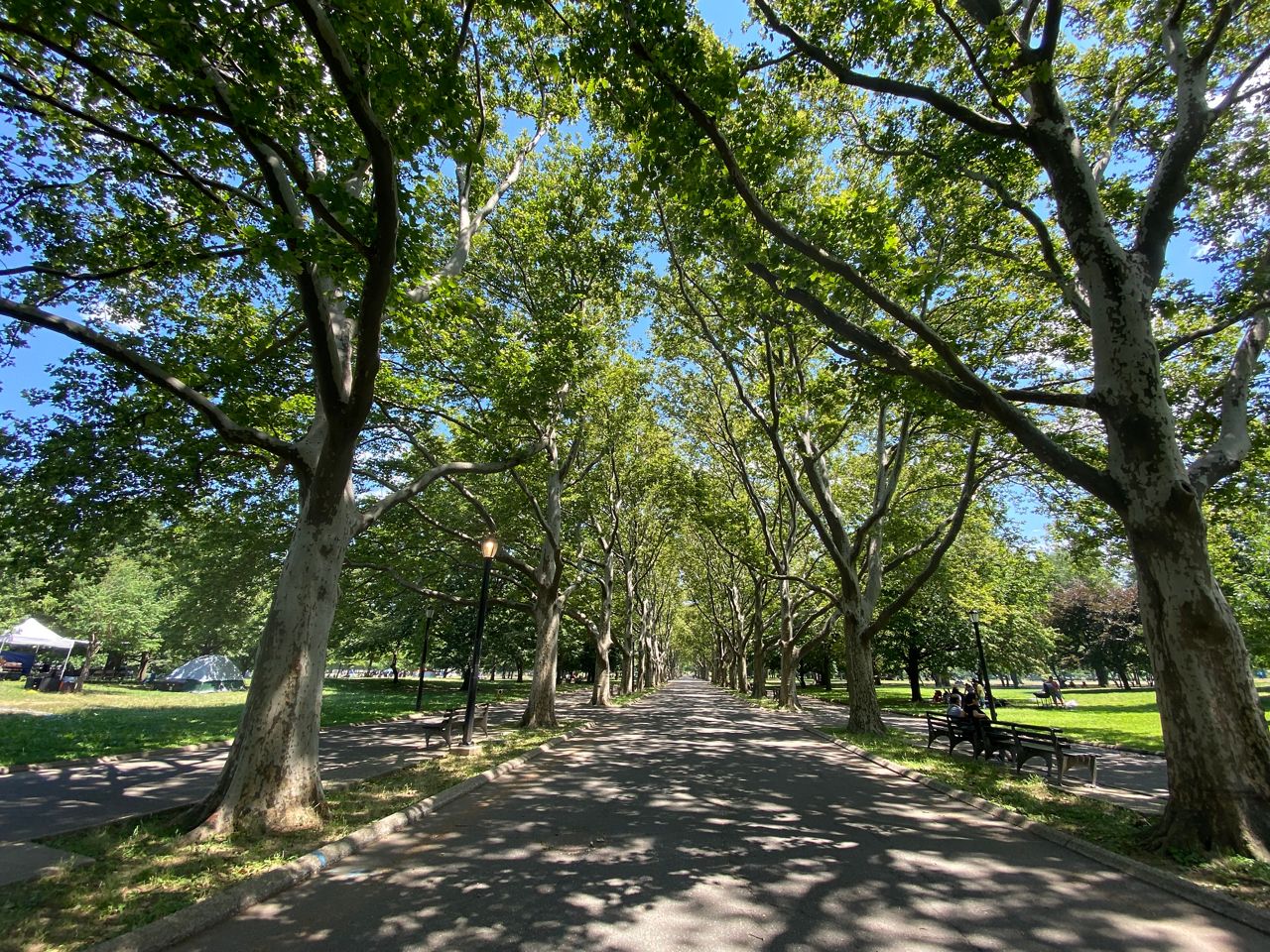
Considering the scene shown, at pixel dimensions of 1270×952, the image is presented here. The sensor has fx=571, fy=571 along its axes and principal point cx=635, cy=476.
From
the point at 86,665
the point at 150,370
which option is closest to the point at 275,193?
the point at 150,370

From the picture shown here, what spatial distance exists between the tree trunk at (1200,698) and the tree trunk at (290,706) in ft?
28.9

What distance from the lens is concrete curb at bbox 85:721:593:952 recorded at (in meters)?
3.57

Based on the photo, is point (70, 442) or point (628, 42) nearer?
point (628, 42)

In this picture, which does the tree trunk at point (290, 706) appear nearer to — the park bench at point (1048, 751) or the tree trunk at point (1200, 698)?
the tree trunk at point (1200, 698)

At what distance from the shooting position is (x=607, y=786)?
29.1ft

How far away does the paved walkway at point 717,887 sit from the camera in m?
3.86

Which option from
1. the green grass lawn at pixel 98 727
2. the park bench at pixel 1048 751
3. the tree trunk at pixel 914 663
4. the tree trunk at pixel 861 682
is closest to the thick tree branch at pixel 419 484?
the green grass lawn at pixel 98 727

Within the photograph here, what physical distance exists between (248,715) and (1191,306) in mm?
15272

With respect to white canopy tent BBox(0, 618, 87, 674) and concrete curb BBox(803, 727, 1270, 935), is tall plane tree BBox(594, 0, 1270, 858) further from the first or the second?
white canopy tent BBox(0, 618, 87, 674)

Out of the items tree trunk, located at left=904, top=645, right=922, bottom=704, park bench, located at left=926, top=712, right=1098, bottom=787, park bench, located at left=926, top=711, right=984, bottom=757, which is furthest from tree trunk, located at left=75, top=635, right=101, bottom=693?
tree trunk, located at left=904, top=645, right=922, bottom=704

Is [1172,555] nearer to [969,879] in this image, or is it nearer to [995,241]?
[969,879]

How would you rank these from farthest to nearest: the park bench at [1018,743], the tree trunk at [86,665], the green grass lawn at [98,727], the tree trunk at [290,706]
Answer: the tree trunk at [86,665]
the green grass lawn at [98,727]
the park bench at [1018,743]
the tree trunk at [290,706]

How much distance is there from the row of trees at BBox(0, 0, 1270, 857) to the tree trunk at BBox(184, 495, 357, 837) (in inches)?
1.3

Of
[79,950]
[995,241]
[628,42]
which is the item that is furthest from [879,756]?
[628,42]
